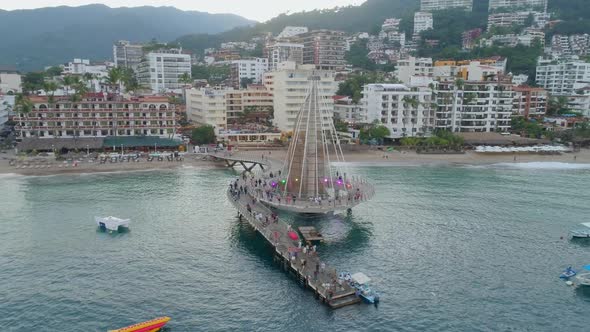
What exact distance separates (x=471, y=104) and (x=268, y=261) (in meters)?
105

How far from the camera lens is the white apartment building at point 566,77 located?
17488cm

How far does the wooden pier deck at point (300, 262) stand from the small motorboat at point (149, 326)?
14301 mm

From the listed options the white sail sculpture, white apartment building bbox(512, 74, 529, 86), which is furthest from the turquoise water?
white apartment building bbox(512, 74, 529, 86)

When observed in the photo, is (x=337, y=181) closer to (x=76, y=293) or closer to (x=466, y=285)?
(x=466, y=285)

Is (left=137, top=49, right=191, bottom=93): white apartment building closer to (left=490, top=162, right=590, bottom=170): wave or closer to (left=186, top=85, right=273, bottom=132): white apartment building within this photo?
(left=186, top=85, right=273, bottom=132): white apartment building

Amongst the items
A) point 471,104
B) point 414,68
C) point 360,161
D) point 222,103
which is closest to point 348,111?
point 471,104

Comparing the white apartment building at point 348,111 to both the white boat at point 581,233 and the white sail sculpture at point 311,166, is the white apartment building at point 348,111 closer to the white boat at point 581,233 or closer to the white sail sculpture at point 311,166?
the white sail sculpture at point 311,166

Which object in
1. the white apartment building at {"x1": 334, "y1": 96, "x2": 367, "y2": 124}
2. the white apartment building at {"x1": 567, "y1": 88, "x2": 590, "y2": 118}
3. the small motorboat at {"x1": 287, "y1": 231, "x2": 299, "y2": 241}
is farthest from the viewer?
the white apartment building at {"x1": 567, "y1": 88, "x2": 590, "y2": 118}

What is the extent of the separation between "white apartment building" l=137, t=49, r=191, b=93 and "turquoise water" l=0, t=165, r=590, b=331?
11255 cm

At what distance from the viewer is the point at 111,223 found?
60.1m

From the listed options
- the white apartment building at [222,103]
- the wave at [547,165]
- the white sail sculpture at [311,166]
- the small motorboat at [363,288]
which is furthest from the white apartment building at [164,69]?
the small motorboat at [363,288]

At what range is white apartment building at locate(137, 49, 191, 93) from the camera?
18838 centimetres

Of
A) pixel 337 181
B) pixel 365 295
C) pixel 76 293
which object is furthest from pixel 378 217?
pixel 76 293

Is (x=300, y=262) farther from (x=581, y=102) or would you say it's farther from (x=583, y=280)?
(x=581, y=102)
